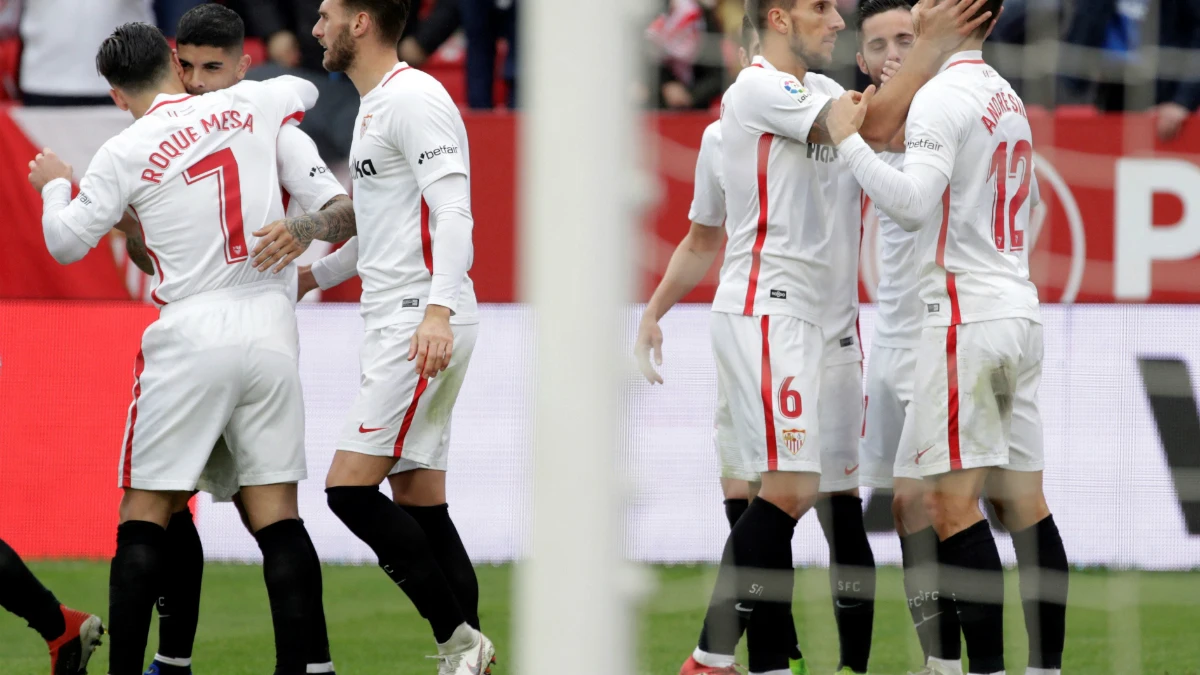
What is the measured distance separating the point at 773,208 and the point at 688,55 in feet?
4.86

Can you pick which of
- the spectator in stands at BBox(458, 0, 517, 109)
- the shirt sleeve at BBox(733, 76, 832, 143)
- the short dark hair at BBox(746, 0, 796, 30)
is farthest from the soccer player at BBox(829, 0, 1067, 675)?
the spectator in stands at BBox(458, 0, 517, 109)

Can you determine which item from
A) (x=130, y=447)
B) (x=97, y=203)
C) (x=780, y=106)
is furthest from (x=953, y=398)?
(x=97, y=203)

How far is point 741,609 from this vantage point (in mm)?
4141

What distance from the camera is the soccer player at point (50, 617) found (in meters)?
4.43

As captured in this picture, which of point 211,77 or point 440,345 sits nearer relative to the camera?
point 440,345

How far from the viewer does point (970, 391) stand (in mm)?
3865

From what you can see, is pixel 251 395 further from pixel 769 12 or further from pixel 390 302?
pixel 769 12

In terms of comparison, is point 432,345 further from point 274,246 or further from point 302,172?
point 302,172

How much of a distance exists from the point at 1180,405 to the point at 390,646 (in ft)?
11.3

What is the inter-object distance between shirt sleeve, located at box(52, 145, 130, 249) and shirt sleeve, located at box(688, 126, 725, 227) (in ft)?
5.48

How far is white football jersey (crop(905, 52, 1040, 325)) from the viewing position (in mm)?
3863

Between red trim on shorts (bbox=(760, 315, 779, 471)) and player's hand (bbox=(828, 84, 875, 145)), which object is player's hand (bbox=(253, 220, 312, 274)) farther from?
player's hand (bbox=(828, 84, 875, 145))

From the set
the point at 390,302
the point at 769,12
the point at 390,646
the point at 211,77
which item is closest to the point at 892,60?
the point at 769,12

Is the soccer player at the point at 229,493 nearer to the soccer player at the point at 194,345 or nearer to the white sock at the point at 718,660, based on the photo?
the soccer player at the point at 194,345
